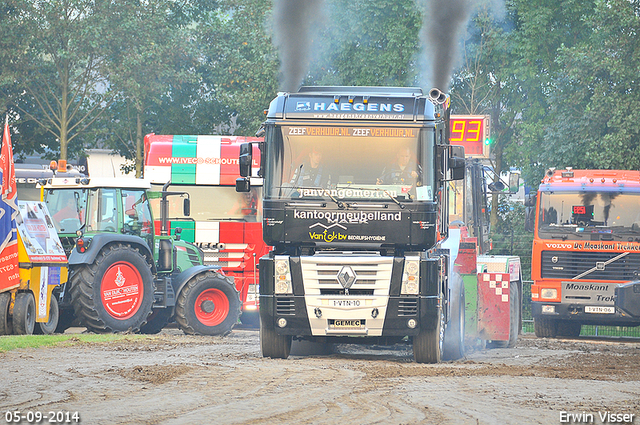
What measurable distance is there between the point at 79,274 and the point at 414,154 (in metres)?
6.52

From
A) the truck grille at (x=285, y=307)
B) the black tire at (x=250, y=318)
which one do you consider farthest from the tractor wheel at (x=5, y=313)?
the black tire at (x=250, y=318)

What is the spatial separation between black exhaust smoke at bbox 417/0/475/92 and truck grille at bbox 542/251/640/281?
4570 millimetres

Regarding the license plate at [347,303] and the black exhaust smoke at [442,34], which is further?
the black exhaust smoke at [442,34]

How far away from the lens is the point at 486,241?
2088 centimetres

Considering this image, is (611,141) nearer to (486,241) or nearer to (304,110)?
(486,241)

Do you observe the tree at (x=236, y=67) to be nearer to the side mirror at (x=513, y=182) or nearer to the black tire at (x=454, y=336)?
the side mirror at (x=513, y=182)

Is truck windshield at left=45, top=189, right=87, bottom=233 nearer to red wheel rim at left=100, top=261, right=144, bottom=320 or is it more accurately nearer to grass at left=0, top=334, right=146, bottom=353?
red wheel rim at left=100, top=261, right=144, bottom=320

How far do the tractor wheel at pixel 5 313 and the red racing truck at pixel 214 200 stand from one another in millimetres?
6526

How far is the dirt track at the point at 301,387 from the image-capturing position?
315 inches

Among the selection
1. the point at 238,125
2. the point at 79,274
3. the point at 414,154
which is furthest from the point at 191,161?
the point at 238,125

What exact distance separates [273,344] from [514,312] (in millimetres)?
6219

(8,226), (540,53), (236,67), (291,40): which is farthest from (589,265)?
(236,67)

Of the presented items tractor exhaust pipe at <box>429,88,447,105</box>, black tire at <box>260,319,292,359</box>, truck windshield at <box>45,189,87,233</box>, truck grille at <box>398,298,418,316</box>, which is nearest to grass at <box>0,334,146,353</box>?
truck windshield at <box>45,189,87,233</box>

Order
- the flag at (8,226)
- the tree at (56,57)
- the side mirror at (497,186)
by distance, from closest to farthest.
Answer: the flag at (8,226) → the side mirror at (497,186) → the tree at (56,57)
